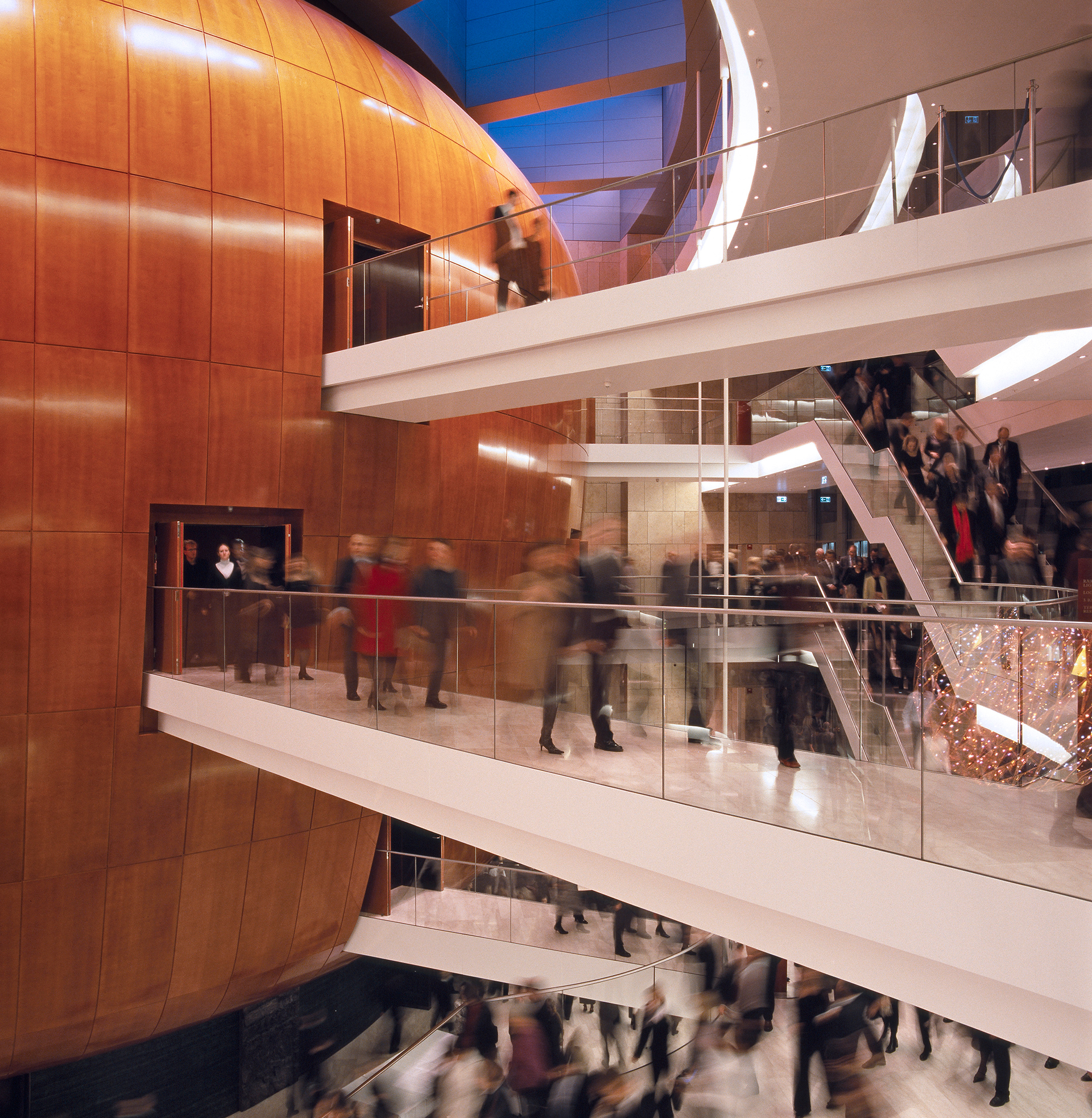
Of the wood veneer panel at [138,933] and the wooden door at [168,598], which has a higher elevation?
the wooden door at [168,598]

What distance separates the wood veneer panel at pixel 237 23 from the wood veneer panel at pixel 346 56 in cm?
85

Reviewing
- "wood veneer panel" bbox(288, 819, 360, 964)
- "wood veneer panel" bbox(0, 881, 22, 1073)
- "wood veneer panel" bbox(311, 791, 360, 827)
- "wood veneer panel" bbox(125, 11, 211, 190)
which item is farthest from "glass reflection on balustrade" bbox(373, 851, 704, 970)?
"wood veneer panel" bbox(125, 11, 211, 190)

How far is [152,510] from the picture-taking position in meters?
8.93

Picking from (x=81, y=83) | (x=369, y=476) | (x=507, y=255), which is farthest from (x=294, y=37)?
(x=369, y=476)

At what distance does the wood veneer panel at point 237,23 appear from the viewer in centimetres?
931

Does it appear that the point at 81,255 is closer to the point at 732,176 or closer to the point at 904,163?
the point at 732,176

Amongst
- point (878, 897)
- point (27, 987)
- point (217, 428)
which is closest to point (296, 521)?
point (217, 428)

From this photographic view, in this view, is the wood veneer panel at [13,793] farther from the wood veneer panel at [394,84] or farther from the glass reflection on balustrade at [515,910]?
the wood veneer panel at [394,84]

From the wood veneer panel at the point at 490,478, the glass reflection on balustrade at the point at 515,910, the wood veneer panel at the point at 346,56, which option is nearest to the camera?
the wood veneer panel at the point at 346,56

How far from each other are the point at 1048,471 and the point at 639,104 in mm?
12643

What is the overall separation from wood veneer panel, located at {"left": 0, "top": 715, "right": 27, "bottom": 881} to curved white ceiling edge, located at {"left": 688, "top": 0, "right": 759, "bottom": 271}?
7698 mm

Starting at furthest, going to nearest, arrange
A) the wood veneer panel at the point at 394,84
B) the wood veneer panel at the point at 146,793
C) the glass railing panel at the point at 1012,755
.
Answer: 1. the wood veneer panel at the point at 394,84
2. the wood veneer panel at the point at 146,793
3. the glass railing panel at the point at 1012,755

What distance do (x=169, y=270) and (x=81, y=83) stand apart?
186cm

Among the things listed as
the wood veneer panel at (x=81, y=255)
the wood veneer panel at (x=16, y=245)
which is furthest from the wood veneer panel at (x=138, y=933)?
the wood veneer panel at (x=81, y=255)
